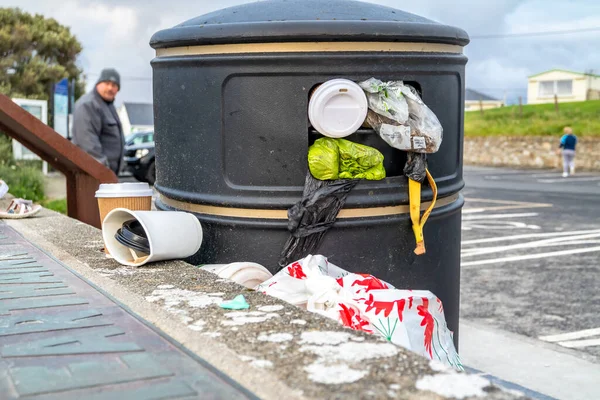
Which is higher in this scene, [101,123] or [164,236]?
[101,123]

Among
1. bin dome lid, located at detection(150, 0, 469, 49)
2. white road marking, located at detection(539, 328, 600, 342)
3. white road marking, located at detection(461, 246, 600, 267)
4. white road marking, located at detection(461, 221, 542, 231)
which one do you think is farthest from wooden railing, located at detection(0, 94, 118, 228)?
white road marking, located at detection(461, 221, 542, 231)

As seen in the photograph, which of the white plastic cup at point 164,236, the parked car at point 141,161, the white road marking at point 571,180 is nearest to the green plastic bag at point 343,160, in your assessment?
the white plastic cup at point 164,236

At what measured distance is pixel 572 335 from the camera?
17.1ft

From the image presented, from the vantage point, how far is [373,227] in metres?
3.49

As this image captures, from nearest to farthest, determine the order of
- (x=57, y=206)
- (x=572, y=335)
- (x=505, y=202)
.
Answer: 1. (x=572, y=335)
2. (x=57, y=206)
3. (x=505, y=202)

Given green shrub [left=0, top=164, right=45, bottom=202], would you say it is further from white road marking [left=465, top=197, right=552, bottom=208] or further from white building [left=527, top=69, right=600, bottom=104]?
white building [left=527, top=69, right=600, bottom=104]

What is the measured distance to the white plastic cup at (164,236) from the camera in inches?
131

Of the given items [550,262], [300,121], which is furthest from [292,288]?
[550,262]

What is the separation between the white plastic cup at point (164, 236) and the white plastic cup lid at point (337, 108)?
74 cm

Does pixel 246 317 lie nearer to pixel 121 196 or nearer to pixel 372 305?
pixel 372 305

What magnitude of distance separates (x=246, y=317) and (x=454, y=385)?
34.0 inches

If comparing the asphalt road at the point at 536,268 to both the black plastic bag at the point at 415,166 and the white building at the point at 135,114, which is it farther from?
the white building at the point at 135,114

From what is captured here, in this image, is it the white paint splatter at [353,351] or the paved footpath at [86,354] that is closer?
the paved footpath at [86,354]

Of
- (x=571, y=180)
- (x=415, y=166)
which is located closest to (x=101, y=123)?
(x=415, y=166)
